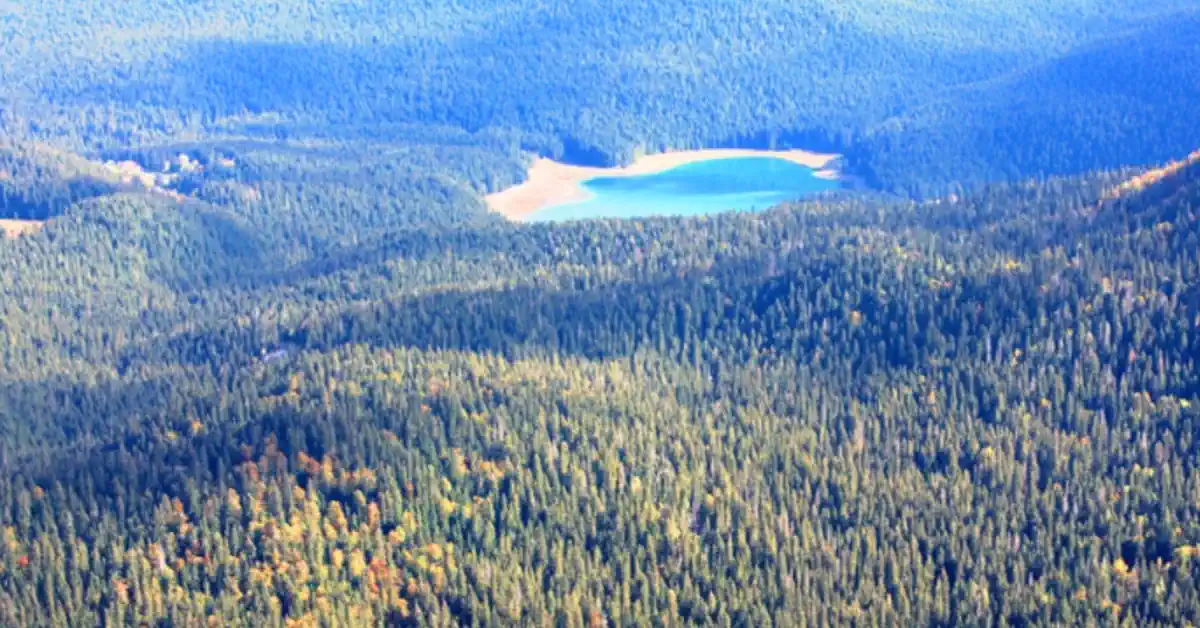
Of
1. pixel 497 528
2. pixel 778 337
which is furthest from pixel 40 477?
pixel 778 337

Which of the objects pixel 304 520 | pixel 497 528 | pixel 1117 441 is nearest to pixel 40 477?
pixel 304 520

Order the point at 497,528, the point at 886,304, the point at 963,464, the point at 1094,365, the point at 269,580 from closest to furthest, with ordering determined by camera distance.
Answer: the point at 269,580 < the point at 497,528 < the point at 963,464 < the point at 1094,365 < the point at 886,304

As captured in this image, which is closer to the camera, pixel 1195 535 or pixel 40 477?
pixel 1195 535

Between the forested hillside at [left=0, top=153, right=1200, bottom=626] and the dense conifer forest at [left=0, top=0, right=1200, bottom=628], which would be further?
the forested hillside at [left=0, top=153, right=1200, bottom=626]

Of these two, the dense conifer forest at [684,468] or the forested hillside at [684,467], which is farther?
the forested hillside at [684,467]

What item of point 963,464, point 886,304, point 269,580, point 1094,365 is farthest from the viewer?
point 886,304

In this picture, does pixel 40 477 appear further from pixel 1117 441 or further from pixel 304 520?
pixel 1117 441

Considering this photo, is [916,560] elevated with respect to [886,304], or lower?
lower

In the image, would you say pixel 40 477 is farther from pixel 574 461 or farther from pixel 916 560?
pixel 916 560

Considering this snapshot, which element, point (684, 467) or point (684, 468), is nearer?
point (684, 468)
